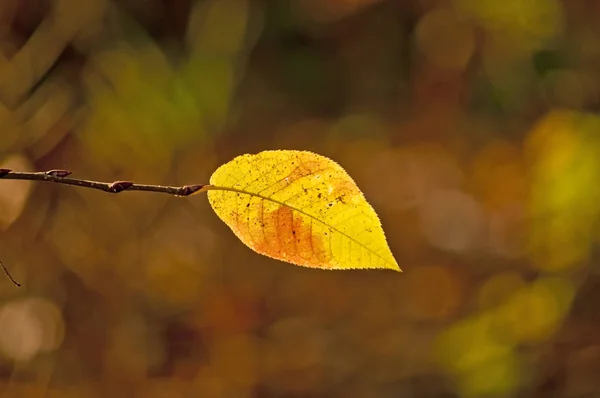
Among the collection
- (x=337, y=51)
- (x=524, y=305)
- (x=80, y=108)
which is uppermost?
(x=337, y=51)

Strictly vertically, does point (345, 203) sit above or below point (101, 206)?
below

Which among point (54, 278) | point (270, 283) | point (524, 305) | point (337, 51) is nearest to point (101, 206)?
point (54, 278)

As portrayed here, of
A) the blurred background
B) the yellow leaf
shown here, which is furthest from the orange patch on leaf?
the blurred background

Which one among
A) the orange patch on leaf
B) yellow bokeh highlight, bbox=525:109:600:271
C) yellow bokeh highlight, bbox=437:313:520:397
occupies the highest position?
yellow bokeh highlight, bbox=525:109:600:271

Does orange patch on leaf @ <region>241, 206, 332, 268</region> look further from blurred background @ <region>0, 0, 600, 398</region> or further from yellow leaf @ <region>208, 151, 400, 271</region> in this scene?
blurred background @ <region>0, 0, 600, 398</region>

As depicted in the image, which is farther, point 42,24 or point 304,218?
point 42,24

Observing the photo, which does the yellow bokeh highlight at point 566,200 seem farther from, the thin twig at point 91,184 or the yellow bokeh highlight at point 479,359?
the thin twig at point 91,184

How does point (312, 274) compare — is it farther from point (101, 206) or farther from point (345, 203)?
point (345, 203)
